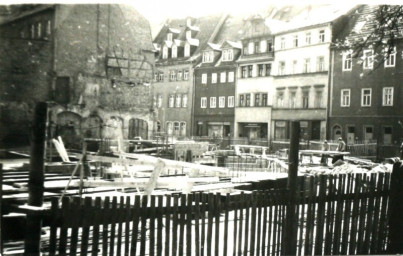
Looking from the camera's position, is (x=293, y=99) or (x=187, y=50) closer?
(x=187, y=50)

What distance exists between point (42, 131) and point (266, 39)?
10.0 m

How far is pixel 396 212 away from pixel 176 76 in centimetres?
433

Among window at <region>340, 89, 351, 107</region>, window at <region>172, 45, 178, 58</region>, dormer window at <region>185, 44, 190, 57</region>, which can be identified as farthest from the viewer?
window at <region>340, 89, 351, 107</region>

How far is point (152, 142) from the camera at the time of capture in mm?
8625

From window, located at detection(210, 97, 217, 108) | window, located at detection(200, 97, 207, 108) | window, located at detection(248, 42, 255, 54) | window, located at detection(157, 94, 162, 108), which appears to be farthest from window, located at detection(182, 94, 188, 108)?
window, located at detection(248, 42, 255, 54)

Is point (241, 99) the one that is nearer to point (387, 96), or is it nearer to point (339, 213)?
point (387, 96)

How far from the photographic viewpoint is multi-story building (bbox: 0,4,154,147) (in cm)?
503

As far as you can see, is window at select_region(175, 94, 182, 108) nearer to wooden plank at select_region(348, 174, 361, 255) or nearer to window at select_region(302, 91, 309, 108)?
wooden plank at select_region(348, 174, 361, 255)

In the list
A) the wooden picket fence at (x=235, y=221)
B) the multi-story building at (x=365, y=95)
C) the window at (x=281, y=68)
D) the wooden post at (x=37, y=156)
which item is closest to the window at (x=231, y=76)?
the multi-story building at (x=365, y=95)

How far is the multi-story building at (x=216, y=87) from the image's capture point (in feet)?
29.5

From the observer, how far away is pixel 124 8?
7.02m

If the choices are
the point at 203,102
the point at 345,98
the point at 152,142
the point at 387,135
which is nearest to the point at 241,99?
the point at 203,102

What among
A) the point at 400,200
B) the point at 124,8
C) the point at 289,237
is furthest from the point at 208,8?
the point at 400,200

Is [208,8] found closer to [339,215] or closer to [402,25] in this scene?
[339,215]
